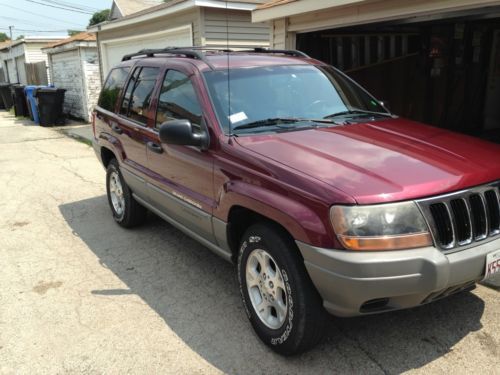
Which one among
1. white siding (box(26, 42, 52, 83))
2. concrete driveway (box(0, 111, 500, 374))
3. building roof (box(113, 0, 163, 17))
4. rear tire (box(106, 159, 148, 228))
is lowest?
concrete driveway (box(0, 111, 500, 374))

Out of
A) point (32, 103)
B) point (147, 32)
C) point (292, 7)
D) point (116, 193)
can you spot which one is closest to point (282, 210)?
point (116, 193)

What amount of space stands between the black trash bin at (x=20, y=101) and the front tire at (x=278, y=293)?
17737mm

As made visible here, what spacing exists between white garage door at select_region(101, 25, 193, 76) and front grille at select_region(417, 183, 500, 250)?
848 centimetres

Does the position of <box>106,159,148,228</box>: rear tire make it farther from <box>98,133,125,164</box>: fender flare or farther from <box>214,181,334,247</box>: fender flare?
<box>214,181,334,247</box>: fender flare

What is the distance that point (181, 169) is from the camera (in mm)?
3795

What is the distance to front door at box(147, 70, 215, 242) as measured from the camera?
351cm

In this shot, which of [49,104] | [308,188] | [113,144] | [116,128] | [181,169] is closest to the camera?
[308,188]

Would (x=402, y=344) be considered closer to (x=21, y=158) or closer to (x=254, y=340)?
(x=254, y=340)

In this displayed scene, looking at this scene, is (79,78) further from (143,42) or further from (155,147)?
(155,147)

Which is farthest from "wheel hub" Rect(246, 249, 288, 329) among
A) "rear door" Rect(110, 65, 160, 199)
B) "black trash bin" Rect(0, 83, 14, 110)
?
"black trash bin" Rect(0, 83, 14, 110)

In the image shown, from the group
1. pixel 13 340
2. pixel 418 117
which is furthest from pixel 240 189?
pixel 418 117

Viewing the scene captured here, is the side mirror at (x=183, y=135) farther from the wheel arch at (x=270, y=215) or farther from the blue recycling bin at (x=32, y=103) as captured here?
the blue recycling bin at (x=32, y=103)

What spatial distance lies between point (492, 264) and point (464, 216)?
336 millimetres

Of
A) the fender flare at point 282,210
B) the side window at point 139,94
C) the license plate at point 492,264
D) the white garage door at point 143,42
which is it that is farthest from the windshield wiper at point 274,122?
the white garage door at point 143,42
